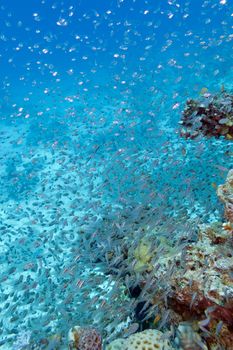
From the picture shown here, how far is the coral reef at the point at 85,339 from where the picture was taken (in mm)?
5051

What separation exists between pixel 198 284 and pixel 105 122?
53.1ft

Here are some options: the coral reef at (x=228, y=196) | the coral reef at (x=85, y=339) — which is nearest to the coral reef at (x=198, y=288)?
the coral reef at (x=228, y=196)

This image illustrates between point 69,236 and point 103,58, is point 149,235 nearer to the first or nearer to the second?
point 69,236

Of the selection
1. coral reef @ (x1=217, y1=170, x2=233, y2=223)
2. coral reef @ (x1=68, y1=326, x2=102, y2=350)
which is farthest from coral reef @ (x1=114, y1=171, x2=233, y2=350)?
coral reef @ (x1=68, y1=326, x2=102, y2=350)

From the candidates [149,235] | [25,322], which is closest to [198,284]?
[149,235]

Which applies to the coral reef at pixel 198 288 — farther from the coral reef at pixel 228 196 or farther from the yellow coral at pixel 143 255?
the yellow coral at pixel 143 255

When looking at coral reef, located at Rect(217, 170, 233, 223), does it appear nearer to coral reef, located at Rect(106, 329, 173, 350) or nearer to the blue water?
the blue water

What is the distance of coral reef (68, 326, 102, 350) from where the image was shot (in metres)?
5.05

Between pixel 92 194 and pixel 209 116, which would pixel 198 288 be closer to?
pixel 209 116

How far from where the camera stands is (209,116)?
831 centimetres

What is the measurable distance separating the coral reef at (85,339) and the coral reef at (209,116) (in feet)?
18.3

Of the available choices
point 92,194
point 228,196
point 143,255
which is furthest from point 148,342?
point 92,194

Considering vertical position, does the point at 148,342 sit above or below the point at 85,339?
below

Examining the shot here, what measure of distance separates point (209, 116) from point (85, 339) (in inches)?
240
